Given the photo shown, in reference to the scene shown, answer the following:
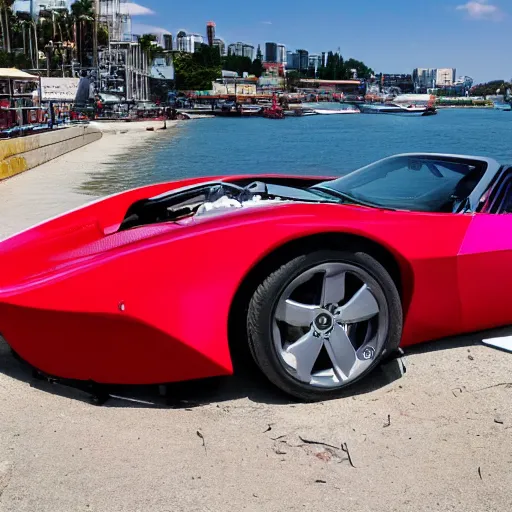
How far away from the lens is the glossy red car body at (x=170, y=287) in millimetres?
2531

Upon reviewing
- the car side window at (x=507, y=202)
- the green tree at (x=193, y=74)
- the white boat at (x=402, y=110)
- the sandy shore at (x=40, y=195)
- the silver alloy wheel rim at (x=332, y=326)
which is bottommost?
the white boat at (x=402, y=110)

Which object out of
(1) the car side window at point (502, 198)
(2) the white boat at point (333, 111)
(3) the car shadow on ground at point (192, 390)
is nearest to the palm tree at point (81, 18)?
(2) the white boat at point (333, 111)

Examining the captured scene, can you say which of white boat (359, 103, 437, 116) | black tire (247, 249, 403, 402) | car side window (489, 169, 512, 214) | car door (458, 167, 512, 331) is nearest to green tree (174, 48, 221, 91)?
white boat (359, 103, 437, 116)

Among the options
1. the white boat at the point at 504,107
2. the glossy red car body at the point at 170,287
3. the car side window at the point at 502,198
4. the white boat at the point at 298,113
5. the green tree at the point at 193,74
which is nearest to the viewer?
the glossy red car body at the point at 170,287

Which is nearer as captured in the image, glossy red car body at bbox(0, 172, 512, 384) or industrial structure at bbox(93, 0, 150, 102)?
glossy red car body at bbox(0, 172, 512, 384)

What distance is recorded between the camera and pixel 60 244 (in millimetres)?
3309

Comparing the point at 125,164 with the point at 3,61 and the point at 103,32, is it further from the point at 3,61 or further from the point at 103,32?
the point at 103,32

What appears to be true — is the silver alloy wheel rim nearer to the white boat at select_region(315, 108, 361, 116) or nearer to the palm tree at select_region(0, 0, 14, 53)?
the palm tree at select_region(0, 0, 14, 53)

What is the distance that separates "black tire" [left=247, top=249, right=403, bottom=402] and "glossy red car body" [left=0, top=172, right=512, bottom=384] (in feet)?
0.31

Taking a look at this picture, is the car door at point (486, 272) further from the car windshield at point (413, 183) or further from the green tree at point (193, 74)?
A: the green tree at point (193, 74)

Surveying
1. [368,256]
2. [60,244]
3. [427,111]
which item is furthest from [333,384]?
[427,111]

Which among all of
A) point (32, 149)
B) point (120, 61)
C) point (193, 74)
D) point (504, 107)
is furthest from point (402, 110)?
point (32, 149)

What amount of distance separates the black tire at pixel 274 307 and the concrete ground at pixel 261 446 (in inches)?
4.2

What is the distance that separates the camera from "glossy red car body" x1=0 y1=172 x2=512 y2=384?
253 centimetres
